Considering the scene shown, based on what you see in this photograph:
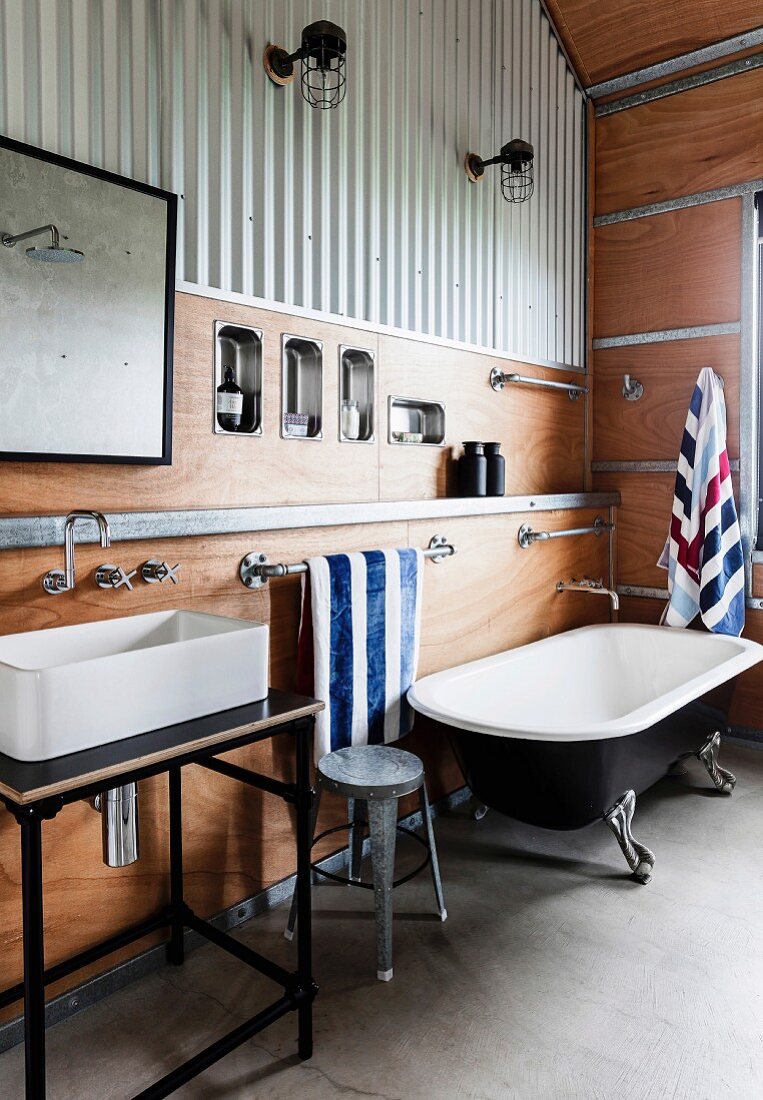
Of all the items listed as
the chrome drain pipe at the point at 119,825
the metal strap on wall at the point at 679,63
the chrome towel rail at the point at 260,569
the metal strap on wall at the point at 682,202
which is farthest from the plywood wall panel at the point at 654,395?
the chrome drain pipe at the point at 119,825

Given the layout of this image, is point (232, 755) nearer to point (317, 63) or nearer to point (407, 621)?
point (407, 621)

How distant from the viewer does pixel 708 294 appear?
3.62 m

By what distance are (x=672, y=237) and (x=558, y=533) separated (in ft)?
4.96

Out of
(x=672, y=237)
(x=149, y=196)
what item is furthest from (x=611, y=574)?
(x=149, y=196)

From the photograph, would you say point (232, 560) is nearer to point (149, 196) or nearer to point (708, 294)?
point (149, 196)

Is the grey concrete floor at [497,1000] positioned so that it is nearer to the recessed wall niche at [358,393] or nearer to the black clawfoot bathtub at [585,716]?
the black clawfoot bathtub at [585,716]

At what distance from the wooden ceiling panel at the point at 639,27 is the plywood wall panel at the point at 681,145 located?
19 centimetres

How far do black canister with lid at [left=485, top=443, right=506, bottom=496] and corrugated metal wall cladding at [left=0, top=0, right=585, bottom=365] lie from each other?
435mm

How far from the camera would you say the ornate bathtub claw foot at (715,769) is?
10.1 feet

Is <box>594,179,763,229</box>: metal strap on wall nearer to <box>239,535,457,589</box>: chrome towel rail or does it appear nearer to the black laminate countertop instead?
<box>239,535,457,589</box>: chrome towel rail

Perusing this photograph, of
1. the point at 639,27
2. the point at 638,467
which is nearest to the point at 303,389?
the point at 638,467

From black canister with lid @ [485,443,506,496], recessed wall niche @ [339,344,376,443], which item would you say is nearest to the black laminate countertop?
recessed wall niche @ [339,344,376,443]

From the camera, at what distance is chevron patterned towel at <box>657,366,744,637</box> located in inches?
133

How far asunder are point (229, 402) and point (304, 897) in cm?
125
